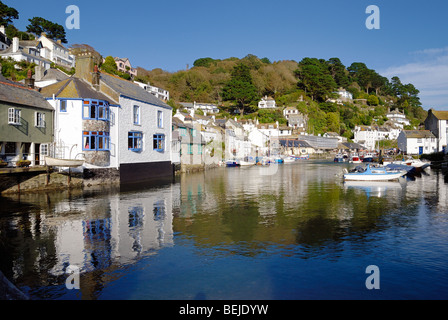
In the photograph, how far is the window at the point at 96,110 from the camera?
3078 cm

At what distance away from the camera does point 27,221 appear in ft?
57.3

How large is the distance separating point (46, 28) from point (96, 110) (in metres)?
81.7

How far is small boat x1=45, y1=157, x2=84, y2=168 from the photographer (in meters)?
27.3

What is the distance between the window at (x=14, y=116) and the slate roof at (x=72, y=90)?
14.2 feet

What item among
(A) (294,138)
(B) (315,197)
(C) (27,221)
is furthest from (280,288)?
(A) (294,138)

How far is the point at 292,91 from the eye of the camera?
484 ft

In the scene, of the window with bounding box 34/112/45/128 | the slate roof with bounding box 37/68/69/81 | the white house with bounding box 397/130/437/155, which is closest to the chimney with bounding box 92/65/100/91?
the slate roof with bounding box 37/68/69/81

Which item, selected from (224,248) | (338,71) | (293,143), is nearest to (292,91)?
(293,143)

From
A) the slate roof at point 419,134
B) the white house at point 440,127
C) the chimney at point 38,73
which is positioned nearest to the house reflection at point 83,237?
the chimney at point 38,73

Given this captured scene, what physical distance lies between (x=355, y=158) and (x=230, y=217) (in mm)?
82913

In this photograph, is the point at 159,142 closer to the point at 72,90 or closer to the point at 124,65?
the point at 72,90

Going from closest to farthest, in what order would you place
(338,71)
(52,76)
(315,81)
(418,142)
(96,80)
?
(96,80)
(52,76)
(418,142)
(315,81)
(338,71)

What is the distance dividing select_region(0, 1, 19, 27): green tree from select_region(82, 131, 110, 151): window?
72.3 meters
